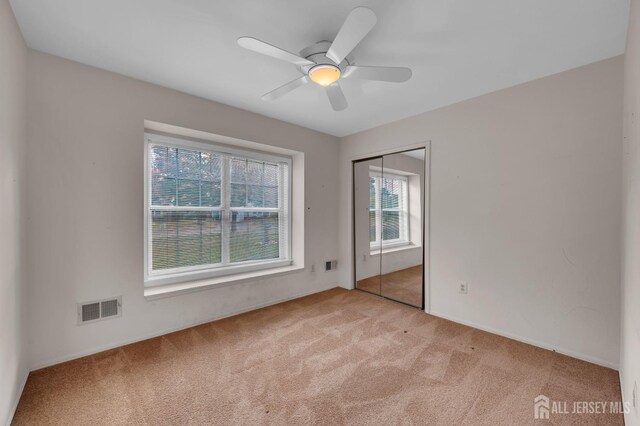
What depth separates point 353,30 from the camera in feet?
4.72

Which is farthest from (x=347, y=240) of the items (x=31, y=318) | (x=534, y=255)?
(x=31, y=318)

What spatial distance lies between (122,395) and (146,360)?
0.42 meters

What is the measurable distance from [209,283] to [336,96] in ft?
7.69

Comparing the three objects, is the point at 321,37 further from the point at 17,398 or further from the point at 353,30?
the point at 17,398

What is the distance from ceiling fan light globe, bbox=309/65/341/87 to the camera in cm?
185

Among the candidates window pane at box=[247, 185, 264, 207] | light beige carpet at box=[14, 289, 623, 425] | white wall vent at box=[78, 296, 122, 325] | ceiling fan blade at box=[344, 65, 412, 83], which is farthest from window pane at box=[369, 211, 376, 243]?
white wall vent at box=[78, 296, 122, 325]

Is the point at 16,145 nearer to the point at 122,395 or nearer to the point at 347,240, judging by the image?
the point at 122,395

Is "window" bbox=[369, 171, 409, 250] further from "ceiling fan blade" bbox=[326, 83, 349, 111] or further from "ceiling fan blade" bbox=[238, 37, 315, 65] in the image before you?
"ceiling fan blade" bbox=[238, 37, 315, 65]

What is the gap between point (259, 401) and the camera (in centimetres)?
174

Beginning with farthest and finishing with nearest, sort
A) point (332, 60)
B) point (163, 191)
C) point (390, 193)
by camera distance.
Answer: point (390, 193)
point (163, 191)
point (332, 60)

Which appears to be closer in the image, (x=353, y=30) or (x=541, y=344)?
(x=353, y=30)

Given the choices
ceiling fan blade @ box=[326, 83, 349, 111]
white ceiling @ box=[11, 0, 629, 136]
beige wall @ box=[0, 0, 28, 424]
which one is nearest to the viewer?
beige wall @ box=[0, 0, 28, 424]

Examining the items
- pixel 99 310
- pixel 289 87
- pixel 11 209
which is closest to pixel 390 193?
pixel 289 87

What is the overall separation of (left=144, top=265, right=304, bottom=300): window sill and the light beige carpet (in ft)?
1.35
